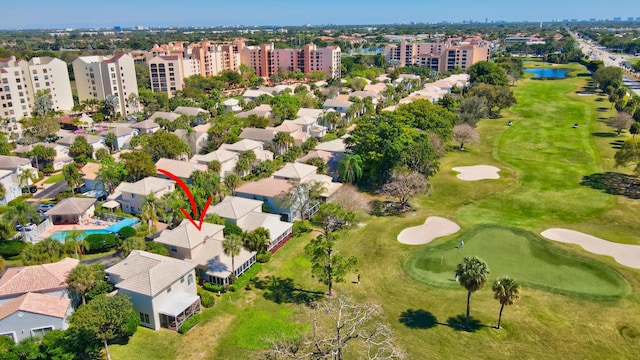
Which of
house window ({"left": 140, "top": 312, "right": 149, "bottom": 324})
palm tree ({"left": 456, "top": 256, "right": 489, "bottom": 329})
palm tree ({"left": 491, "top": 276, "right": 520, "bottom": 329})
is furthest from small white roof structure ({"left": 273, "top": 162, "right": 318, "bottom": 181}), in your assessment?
palm tree ({"left": 491, "top": 276, "right": 520, "bottom": 329})

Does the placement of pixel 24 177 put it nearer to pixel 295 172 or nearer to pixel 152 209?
pixel 152 209

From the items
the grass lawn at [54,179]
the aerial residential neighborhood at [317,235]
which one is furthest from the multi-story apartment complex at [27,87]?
the grass lawn at [54,179]

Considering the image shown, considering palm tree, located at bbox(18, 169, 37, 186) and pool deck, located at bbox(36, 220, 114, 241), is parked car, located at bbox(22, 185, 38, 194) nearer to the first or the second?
palm tree, located at bbox(18, 169, 37, 186)

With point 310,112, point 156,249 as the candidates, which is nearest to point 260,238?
point 156,249

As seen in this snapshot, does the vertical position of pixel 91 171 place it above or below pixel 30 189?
above

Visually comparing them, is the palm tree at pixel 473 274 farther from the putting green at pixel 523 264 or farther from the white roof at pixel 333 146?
the white roof at pixel 333 146
